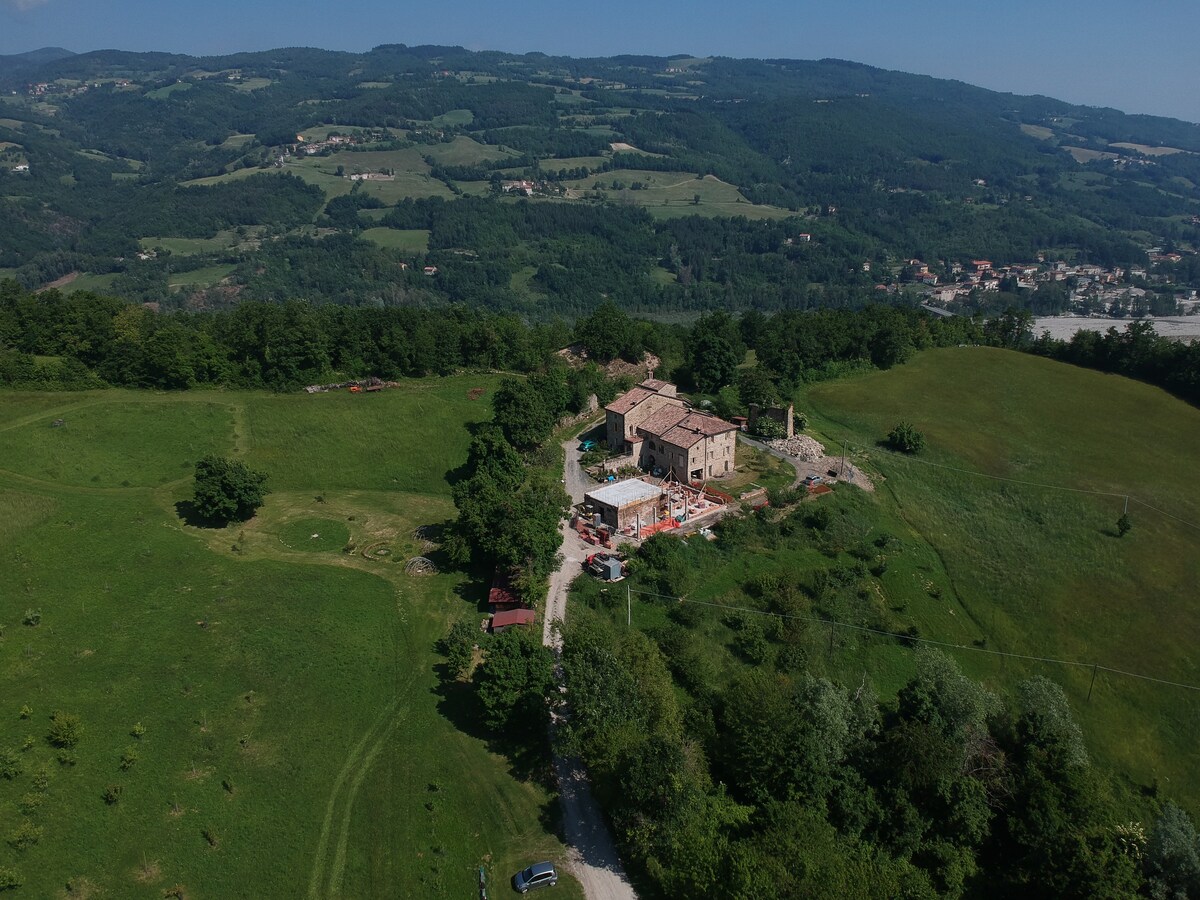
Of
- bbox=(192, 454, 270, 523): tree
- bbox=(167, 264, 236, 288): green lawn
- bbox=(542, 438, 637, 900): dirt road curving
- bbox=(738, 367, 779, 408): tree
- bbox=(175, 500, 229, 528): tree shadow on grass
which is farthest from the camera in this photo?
bbox=(167, 264, 236, 288): green lawn

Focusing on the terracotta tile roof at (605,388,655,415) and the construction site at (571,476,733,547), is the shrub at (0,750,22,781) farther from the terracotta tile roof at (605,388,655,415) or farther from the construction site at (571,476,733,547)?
the terracotta tile roof at (605,388,655,415)

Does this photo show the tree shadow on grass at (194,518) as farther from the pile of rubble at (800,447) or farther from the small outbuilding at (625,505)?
the pile of rubble at (800,447)

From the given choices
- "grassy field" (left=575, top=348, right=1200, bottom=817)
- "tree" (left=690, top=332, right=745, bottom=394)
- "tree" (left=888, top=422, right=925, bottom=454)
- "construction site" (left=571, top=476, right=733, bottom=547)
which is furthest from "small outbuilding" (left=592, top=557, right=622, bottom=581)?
"tree" (left=690, top=332, right=745, bottom=394)

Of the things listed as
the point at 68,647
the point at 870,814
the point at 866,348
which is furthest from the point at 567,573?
the point at 866,348

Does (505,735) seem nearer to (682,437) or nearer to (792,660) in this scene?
(792,660)

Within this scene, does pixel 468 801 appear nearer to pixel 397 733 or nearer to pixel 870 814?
pixel 397 733

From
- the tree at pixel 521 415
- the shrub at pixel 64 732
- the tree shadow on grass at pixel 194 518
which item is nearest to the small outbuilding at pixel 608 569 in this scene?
the tree at pixel 521 415
